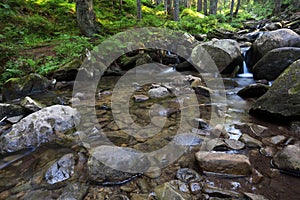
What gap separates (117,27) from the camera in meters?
10.6

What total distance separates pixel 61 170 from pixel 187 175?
152cm

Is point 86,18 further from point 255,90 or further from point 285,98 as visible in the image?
point 285,98

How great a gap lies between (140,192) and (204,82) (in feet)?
16.8

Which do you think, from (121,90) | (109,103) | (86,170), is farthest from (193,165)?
(121,90)

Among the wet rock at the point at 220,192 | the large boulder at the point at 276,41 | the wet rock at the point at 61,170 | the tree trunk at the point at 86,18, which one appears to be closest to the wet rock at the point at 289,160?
the wet rock at the point at 220,192

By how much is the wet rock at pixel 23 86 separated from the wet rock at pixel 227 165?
520 cm

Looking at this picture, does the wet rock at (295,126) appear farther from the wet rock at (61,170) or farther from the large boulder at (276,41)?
the large boulder at (276,41)

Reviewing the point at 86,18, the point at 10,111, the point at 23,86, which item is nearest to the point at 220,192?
the point at 10,111

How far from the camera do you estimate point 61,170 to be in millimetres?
2465

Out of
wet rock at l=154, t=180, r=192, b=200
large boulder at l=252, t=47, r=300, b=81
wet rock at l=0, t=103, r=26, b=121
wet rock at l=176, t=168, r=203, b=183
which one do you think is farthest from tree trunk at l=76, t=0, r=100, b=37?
wet rock at l=154, t=180, r=192, b=200

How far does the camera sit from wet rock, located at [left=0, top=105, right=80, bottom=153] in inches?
117

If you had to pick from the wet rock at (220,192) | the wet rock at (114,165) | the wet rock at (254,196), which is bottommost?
the wet rock at (220,192)

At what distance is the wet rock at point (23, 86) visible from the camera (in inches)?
212

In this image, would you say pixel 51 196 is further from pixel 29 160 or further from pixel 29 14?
pixel 29 14
